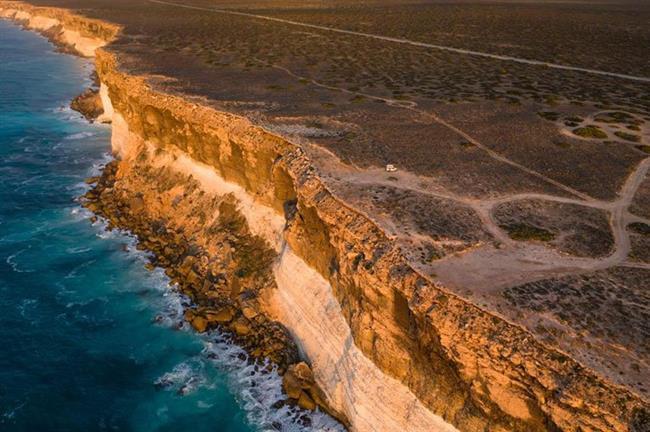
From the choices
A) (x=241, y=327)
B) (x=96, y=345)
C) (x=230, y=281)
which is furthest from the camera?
(x=230, y=281)

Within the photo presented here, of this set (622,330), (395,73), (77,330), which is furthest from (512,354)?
(395,73)

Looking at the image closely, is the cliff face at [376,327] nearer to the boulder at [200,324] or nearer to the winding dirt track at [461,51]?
the boulder at [200,324]

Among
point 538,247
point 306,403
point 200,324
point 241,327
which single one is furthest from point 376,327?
point 200,324

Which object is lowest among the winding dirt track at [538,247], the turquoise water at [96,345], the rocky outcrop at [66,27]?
the turquoise water at [96,345]

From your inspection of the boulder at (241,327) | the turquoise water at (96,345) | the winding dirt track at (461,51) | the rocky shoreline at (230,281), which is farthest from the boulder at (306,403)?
the winding dirt track at (461,51)

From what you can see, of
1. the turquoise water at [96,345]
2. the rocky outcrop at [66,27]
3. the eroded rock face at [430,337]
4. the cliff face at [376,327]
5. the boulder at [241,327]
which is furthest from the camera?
the rocky outcrop at [66,27]

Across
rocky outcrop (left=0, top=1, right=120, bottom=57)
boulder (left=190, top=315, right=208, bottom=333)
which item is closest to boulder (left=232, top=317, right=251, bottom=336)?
boulder (left=190, top=315, right=208, bottom=333)

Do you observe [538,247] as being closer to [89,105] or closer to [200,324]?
[200,324]

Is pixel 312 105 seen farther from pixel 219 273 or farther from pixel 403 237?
pixel 403 237
